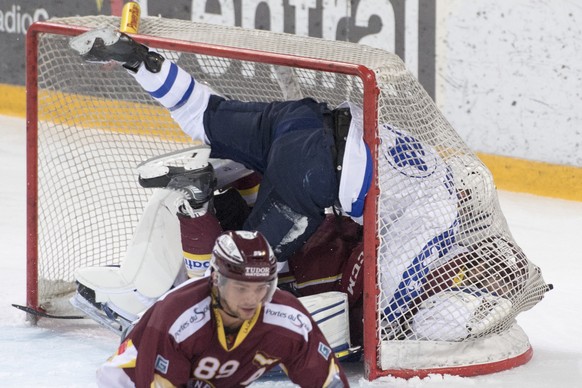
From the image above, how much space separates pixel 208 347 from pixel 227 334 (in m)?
0.05

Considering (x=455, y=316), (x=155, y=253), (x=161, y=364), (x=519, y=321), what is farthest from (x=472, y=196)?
(x=161, y=364)

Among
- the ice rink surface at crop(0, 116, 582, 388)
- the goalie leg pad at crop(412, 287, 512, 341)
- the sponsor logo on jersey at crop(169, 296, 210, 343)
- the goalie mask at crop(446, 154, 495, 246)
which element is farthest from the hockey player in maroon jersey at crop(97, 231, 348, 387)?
the goalie mask at crop(446, 154, 495, 246)

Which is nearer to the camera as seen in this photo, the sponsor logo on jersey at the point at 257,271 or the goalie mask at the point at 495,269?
the sponsor logo on jersey at the point at 257,271

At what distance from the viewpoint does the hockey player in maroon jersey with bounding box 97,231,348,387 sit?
2615mm

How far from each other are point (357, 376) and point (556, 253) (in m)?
1.61

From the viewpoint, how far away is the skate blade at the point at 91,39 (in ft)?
11.2

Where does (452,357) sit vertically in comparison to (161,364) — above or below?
below

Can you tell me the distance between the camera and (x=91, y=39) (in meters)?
3.40

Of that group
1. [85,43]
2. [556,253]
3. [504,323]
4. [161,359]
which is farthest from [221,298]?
[556,253]

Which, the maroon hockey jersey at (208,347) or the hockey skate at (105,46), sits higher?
the hockey skate at (105,46)

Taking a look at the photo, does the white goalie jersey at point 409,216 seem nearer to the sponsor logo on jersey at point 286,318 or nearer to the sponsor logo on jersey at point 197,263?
the sponsor logo on jersey at point 197,263

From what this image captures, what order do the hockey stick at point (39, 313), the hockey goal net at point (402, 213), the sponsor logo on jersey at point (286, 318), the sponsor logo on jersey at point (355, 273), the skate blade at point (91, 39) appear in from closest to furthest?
the sponsor logo on jersey at point (286, 318)
the skate blade at point (91, 39)
the hockey goal net at point (402, 213)
the sponsor logo on jersey at point (355, 273)
the hockey stick at point (39, 313)

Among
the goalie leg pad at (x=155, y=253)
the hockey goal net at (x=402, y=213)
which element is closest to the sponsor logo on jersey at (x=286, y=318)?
the hockey goal net at (x=402, y=213)

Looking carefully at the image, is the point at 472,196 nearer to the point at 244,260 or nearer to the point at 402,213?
the point at 402,213
